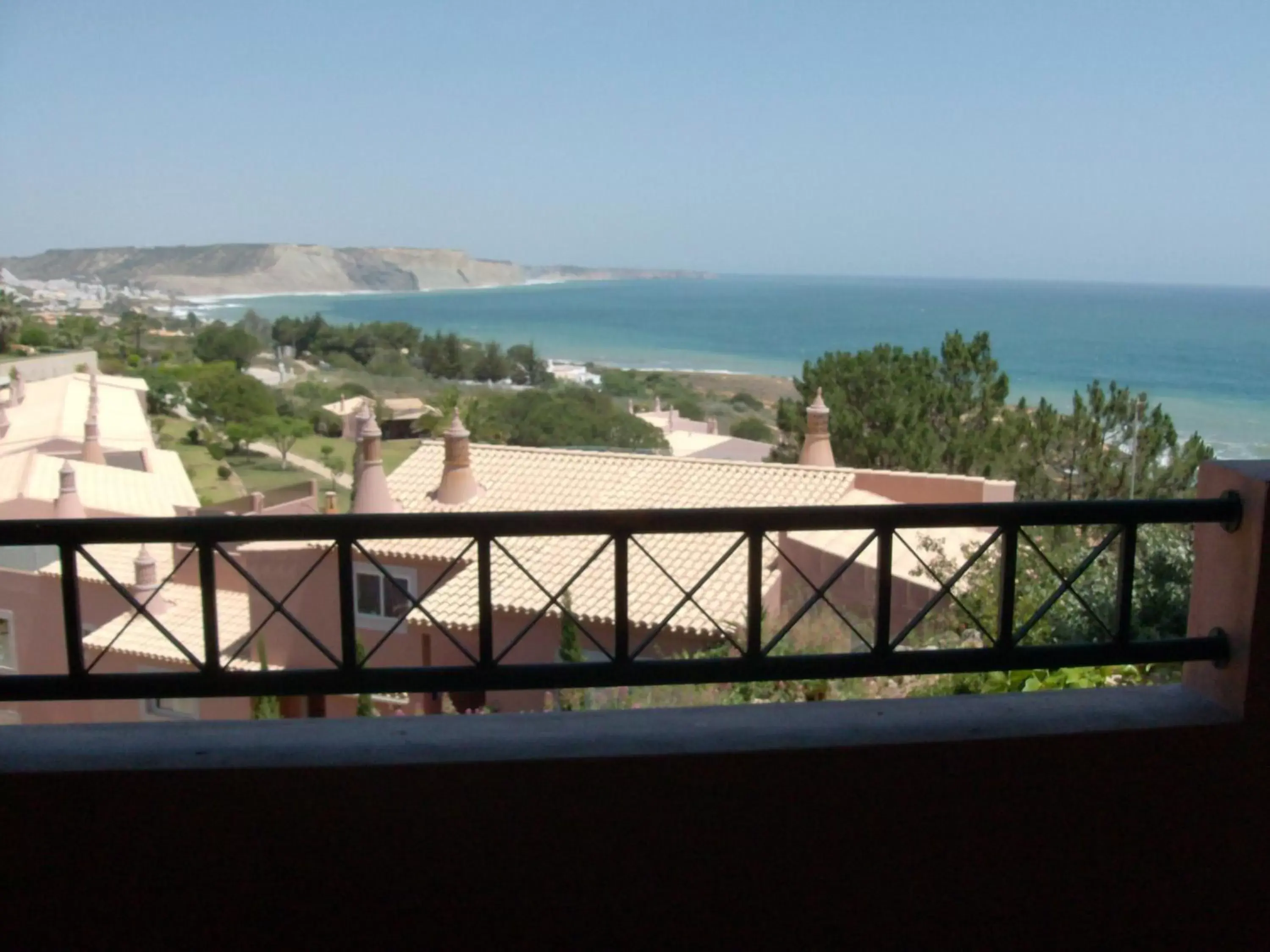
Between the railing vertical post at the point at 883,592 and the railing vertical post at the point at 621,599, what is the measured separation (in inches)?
18.2

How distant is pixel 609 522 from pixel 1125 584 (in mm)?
1066

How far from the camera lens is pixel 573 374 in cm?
6769

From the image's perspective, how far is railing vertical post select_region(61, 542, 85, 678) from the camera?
2.00m

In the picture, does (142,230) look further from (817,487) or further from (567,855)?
(567,855)

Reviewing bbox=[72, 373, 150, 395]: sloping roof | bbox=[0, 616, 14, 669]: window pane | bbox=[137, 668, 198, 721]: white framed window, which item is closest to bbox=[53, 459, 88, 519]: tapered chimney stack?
bbox=[0, 616, 14, 669]: window pane

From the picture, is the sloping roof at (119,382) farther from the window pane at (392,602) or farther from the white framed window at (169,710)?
the window pane at (392,602)

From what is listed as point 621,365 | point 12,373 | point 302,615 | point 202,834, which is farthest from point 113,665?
point 621,365

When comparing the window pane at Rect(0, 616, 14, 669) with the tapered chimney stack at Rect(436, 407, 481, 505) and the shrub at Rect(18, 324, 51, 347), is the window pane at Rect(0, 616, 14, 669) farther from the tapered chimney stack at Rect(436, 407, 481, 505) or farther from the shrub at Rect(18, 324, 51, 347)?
the shrub at Rect(18, 324, 51, 347)

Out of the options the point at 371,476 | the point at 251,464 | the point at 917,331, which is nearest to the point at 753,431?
the point at 251,464

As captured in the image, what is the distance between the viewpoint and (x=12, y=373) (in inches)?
1082

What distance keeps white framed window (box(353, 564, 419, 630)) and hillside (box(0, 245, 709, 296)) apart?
186 ft

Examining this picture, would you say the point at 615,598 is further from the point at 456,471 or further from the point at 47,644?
the point at 47,644

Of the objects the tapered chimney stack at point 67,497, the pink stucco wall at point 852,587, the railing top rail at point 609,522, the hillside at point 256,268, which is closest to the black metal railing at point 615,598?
the railing top rail at point 609,522

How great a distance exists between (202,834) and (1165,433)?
15.8 meters
